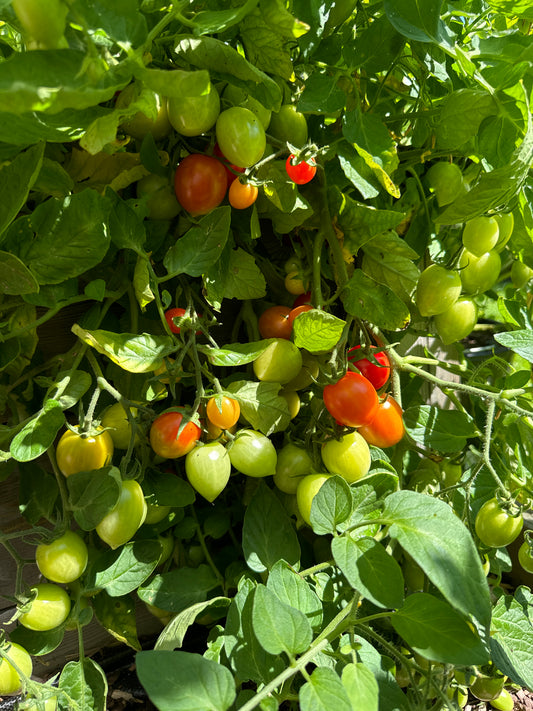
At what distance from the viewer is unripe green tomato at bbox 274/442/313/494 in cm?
57

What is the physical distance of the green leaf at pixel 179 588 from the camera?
576mm

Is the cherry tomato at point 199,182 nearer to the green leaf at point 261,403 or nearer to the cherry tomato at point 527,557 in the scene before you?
the green leaf at point 261,403

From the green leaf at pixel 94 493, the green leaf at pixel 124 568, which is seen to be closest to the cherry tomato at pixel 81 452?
the green leaf at pixel 94 493

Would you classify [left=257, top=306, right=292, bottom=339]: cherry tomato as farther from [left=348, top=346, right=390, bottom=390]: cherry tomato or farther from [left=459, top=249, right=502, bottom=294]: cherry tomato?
[left=459, top=249, right=502, bottom=294]: cherry tomato

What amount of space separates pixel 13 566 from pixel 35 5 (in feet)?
1.91

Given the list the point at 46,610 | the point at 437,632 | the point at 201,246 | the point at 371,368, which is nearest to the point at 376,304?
the point at 371,368

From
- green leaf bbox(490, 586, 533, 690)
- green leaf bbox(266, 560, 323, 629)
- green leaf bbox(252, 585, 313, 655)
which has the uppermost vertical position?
green leaf bbox(252, 585, 313, 655)

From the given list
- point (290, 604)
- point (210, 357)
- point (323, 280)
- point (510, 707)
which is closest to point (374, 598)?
point (290, 604)

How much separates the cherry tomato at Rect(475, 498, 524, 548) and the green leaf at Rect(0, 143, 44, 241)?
51 centimetres

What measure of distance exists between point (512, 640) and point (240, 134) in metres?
0.55

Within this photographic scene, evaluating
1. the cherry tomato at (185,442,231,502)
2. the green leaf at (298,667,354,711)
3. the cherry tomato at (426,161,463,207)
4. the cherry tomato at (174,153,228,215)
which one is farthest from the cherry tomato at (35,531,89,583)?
the cherry tomato at (426,161,463,207)

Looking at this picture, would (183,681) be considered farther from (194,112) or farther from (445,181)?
(445,181)

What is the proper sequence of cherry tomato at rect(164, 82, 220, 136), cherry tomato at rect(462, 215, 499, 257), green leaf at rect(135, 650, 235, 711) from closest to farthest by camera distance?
green leaf at rect(135, 650, 235, 711) < cherry tomato at rect(164, 82, 220, 136) < cherry tomato at rect(462, 215, 499, 257)

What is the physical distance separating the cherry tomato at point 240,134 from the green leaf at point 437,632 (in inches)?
15.8
